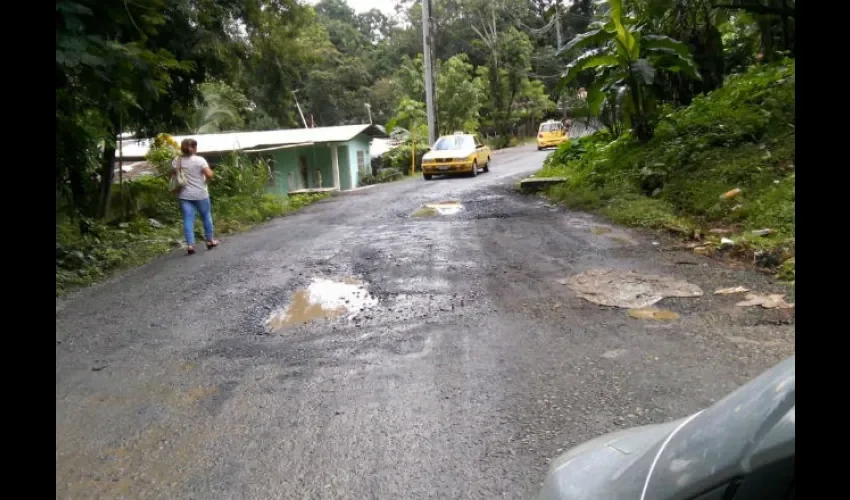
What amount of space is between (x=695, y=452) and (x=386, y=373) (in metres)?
3.44

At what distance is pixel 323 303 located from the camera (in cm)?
700

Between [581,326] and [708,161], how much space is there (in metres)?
6.63

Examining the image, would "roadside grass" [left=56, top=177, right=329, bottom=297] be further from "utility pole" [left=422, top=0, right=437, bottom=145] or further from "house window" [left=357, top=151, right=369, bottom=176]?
"house window" [left=357, top=151, right=369, bottom=176]

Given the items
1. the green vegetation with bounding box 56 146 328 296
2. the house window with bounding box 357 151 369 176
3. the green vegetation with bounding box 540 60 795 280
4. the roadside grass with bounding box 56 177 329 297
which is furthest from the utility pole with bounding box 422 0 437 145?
the green vegetation with bounding box 540 60 795 280

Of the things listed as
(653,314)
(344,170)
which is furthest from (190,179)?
(344,170)

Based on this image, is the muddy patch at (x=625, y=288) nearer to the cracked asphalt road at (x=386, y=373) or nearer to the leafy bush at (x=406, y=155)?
the cracked asphalt road at (x=386, y=373)

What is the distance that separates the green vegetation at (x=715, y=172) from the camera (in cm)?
853

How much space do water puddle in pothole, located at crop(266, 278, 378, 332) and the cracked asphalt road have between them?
0.49ft

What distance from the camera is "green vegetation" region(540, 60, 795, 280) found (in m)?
8.53

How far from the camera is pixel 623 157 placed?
13.7m

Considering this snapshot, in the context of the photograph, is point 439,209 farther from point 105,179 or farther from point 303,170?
point 303,170
